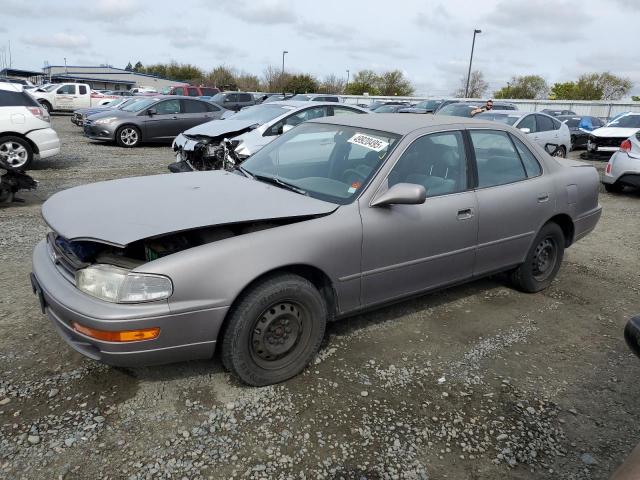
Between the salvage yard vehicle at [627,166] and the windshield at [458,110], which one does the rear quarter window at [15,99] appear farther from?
the salvage yard vehicle at [627,166]

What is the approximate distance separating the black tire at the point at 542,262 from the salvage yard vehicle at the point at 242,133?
4.79 metres

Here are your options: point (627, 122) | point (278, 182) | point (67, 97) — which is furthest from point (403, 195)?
point (67, 97)

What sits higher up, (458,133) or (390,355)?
(458,133)

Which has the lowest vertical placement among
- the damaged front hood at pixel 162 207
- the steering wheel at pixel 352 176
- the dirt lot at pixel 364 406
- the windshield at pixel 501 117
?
the dirt lot at pixel 364 406

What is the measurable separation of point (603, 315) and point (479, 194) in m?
1.67

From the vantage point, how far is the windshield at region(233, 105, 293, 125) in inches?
372

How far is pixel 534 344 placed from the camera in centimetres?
379

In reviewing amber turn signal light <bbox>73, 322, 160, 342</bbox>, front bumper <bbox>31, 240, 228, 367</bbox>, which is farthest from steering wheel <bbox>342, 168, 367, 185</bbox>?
amber turn signal light <bbox>73, 322, 160, 342</bbox>

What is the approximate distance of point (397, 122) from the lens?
12.9ft

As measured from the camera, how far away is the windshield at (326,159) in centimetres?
346

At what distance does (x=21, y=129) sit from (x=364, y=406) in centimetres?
905

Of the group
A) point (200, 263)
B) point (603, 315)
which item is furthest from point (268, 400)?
point (603, 315)

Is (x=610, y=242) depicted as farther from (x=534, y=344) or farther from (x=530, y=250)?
(x=534, y=344)

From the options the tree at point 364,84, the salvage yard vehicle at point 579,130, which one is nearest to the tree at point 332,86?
the tree at point 364,84
